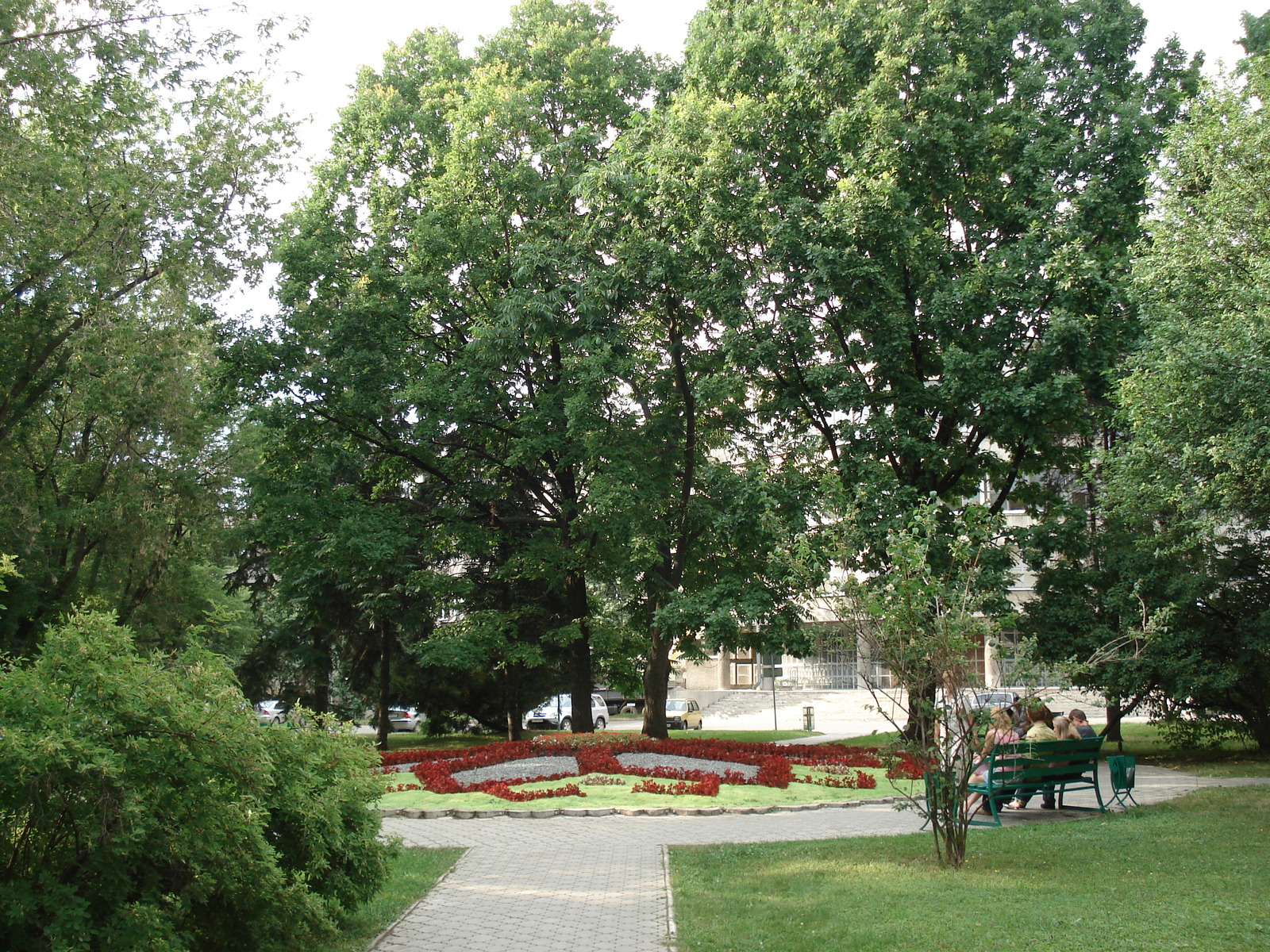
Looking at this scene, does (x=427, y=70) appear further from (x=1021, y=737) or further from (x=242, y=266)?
(x=1021, y=737)

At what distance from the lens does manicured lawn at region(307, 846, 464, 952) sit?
273 inches

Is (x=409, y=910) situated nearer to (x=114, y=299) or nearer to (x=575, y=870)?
(x=575, y=870)

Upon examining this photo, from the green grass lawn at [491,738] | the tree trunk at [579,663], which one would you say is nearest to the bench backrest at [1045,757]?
the tree trunk at [579,663]

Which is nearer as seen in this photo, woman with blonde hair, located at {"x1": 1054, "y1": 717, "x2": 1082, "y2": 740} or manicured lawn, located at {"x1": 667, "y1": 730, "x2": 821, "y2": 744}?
woman with blonde hair, located at {"x1": 1054, "y1": 717, "x2": 1082, "y2": 740}

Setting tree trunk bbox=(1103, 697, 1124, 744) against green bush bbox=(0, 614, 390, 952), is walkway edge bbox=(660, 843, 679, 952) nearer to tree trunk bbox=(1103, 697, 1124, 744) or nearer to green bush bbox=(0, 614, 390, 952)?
green bush bbox=(0, 614, 390, 952)

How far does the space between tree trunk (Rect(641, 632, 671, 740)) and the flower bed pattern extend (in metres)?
2.13

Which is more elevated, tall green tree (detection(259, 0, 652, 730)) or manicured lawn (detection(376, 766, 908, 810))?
tall green tree (detection(259, 0, 652, 730))

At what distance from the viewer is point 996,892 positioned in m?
7.88

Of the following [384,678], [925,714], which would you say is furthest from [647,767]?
[384,678]

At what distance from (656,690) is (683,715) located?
1866 centimetres

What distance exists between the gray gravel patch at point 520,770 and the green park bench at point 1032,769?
24.6ft

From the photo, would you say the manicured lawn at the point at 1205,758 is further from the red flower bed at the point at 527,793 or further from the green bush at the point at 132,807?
the green bush at the point at 132,807

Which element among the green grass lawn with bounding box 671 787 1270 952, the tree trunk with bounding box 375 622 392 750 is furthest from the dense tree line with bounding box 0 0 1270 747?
the green grass lawn with bounding box 671 787 1270 952

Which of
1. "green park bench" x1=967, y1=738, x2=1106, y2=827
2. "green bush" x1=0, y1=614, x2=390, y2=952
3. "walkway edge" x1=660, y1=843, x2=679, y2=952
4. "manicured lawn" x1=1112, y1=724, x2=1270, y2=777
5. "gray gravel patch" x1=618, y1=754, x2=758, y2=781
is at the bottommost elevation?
"manicured lawn" x1=1112, y1=724, x2=1270, y2=777
